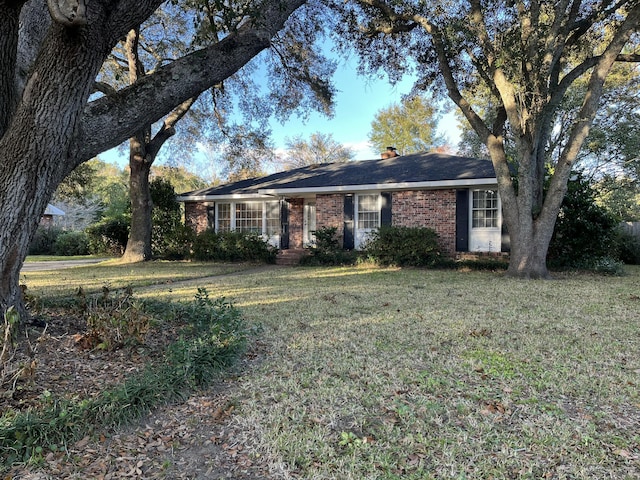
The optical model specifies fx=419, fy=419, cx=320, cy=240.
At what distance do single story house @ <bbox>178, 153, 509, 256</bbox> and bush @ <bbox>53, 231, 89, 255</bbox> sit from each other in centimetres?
802

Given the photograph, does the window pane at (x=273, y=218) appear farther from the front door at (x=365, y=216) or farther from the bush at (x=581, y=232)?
the bush at (x=581, y=232)

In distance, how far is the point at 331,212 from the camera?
14906 mm

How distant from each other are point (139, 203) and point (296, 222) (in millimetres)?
5812

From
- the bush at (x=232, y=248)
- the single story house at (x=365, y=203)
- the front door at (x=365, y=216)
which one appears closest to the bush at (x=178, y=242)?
the bush at (x=232, y=248)

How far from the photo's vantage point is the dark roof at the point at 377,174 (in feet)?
43.9

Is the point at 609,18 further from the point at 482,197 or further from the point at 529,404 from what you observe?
the point at 529,404

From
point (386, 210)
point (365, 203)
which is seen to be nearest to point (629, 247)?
point (386, 210)

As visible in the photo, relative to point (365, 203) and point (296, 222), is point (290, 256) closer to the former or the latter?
point (296, 222)

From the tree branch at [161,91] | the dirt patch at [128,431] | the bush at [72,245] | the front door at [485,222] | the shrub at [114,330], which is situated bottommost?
the dirt patch at [128,431]

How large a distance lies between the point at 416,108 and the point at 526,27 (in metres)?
24.4

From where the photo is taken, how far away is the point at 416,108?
3256cm

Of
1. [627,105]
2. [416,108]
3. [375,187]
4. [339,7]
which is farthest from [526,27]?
[416,108]

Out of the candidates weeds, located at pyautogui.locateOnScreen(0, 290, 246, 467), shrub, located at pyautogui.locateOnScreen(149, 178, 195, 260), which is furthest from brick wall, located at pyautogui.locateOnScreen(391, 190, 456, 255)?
weeds, located at pyautogui.locateOnScreen(0, 290, 246, 467)

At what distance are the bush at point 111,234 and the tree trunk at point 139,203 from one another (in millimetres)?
4005
